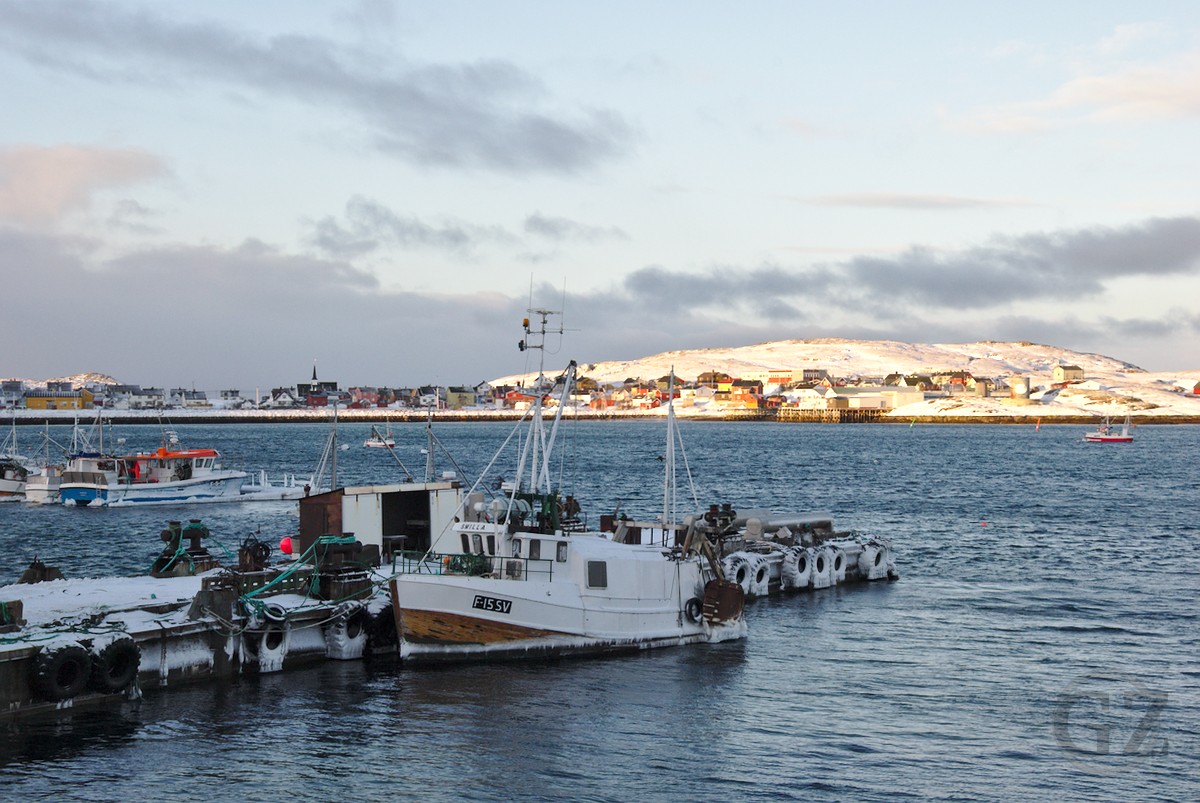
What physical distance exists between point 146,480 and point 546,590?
171 feet

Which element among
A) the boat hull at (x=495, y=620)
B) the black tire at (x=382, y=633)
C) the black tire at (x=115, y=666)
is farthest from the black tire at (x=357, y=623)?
the black tire at (x=115, y=666)

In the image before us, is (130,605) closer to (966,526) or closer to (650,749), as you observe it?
(650,749)

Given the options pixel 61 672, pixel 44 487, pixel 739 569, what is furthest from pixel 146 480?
pixel 61 672

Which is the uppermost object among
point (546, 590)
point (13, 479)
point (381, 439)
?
point (381, 439)

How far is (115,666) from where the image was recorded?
77.6 feet

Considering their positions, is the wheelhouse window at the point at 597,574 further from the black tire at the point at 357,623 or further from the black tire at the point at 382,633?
the black tire at the point at 357,623

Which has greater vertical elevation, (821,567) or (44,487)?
(44,487)

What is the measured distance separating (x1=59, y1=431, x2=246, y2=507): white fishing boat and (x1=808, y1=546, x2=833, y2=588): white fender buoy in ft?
146

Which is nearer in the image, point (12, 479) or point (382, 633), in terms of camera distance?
point (382, 633)

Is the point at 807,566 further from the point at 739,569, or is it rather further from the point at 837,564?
the point at 739,569

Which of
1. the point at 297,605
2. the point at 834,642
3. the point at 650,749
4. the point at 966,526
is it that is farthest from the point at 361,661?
the point at 966,526

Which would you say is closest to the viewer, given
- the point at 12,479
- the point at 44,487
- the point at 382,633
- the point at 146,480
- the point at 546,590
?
the point at 546,590

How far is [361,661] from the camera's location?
94.0 ft

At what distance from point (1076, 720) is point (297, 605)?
17935 mm
